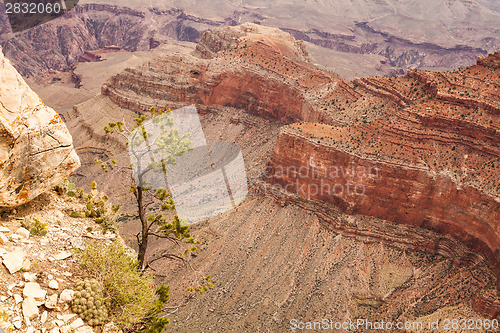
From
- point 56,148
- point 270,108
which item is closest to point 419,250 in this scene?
point 270,108

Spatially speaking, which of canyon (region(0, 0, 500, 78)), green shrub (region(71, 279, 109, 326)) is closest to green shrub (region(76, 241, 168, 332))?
green shrub (region(71, 279, 109, 326))

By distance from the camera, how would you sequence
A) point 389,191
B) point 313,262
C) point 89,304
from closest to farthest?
1. point 89,304
2. point 389,191
3. point 313,262

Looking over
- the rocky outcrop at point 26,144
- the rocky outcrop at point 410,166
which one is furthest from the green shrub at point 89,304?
the rocky outcrop at point 410,166

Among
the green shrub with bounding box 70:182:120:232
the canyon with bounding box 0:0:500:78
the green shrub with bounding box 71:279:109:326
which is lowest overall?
the canyon with bounding box 0:0:500:78

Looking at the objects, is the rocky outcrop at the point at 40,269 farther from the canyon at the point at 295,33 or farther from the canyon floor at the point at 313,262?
the canyon at the point at 295,33

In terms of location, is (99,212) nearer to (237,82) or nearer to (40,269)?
(40,269)

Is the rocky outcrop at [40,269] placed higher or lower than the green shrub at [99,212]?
higher

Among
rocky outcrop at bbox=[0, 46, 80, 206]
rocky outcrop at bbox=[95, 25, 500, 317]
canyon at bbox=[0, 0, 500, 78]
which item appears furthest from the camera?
canyon at bbox=[0, 0, 500, 78]

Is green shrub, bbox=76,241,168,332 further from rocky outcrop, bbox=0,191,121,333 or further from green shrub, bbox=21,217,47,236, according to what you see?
green shrub, bbox=21,217,47,236

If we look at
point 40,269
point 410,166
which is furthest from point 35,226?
point 410,166

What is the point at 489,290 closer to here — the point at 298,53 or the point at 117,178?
the point at 117,178
